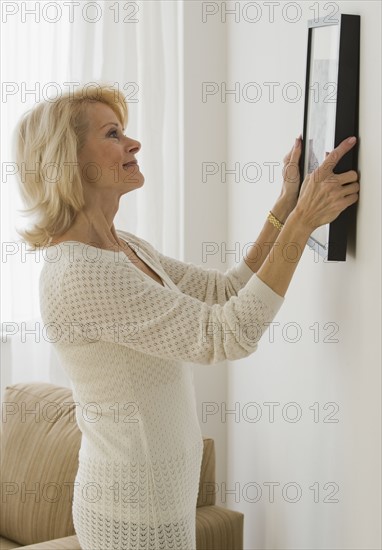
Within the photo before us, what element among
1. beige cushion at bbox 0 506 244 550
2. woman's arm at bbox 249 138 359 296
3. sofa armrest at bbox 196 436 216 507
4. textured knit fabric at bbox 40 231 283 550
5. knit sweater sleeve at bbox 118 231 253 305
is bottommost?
beige cushion at bbox 0 506 244 550

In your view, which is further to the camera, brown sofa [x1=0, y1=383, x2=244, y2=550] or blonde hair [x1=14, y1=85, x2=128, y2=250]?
brown sofa [x1=0, y1=383, x2=244, y2=550]

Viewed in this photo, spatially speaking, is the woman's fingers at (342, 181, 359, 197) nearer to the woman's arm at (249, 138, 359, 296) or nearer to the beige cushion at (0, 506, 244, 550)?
the woman's arm at (249, 138, 359, 296)

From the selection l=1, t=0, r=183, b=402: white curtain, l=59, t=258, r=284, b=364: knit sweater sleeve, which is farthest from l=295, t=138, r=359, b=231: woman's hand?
l=1, t=0, r=183, b=402: white curtain

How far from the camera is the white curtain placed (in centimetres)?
287

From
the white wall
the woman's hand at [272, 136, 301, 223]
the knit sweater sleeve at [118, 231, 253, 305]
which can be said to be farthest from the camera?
the knit sweater sleeve at [118, 231, 253, 305]

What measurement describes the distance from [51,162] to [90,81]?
1154 millimetres

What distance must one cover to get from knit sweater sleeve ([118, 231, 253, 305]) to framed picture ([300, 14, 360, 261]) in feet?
0.96

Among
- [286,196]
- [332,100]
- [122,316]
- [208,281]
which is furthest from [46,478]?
[332,100]

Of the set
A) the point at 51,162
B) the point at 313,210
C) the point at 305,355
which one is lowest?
the point at 305,355

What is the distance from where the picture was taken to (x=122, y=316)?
5.41 ft

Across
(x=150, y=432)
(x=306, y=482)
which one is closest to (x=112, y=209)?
(x=150, y=432)

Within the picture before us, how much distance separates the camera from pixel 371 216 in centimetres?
A: 157

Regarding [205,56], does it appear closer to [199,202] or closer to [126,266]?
[199,202]

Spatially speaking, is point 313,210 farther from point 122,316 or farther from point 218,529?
point 218,529
